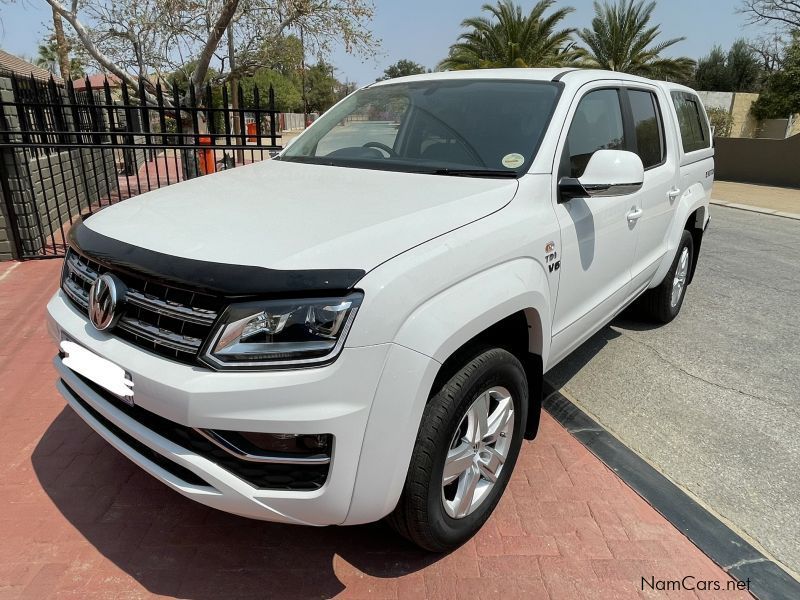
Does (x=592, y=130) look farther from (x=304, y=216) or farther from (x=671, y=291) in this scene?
(x=671, y=291)

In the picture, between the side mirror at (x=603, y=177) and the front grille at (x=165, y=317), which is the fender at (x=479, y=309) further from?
the front grille at (x=165, y=317)

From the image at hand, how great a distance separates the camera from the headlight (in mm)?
1663

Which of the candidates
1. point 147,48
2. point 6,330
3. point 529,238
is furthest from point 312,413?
point 147,48

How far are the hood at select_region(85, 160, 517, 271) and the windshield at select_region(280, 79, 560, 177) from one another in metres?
0.20

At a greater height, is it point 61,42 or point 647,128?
point 61,42

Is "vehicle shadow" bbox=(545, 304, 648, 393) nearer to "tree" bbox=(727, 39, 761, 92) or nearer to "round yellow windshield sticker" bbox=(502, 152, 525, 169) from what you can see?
"round yellow windshield sticker" bbox=(502, 152, 525, 169)

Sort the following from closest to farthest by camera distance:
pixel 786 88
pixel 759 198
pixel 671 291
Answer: pixel 671 291, pixel 759 198, pixel 786 88

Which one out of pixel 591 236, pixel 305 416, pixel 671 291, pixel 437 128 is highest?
pixel 437 128

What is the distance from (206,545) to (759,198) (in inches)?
600

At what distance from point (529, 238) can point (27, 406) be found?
297cm

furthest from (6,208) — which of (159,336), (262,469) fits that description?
(262,469)

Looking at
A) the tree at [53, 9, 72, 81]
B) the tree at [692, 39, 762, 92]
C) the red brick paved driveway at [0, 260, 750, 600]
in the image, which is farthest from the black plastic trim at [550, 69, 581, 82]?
the tree at [692, 39, 762, 92]

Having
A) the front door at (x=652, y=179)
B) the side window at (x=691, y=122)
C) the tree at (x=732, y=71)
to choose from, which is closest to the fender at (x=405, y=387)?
the front door at (x=652, y=179)

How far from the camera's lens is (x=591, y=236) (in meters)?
2.80
